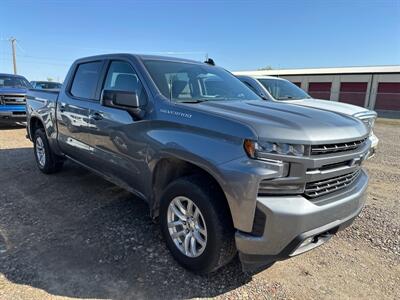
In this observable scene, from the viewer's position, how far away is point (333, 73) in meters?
34.8

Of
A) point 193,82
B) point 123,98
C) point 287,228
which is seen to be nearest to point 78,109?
point 123,98

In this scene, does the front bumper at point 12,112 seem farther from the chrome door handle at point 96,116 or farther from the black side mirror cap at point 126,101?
the black side mirror cap at point 126,101

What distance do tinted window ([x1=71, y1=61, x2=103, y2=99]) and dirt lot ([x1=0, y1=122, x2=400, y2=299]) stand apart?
58.2 inches

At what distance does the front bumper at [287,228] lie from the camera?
2.28 m

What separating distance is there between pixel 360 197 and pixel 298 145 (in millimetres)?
1020

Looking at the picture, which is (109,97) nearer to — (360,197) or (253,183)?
(253,183)

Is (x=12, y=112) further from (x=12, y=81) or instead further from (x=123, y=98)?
(x=123, y=98)

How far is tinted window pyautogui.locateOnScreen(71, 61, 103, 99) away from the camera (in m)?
4.20

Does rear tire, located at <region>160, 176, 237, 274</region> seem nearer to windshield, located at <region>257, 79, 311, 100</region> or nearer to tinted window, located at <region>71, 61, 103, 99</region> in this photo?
tinted window, located at <region>71, 61, 103, 99</region>

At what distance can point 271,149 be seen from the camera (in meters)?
2.31

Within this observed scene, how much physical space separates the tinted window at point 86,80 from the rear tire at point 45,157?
4.65 ft

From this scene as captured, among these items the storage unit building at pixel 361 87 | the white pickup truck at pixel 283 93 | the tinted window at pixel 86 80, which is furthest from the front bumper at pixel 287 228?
the storage unit building at pixel 361 87

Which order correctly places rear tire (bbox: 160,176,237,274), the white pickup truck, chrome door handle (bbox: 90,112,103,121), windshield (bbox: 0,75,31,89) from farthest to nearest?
windshield (bbox: 0,75,31,89)
the white pickup truck
chrome door handle (bbox: 90,112,103,121)
rear tire (bbox: 160,176,237,274)

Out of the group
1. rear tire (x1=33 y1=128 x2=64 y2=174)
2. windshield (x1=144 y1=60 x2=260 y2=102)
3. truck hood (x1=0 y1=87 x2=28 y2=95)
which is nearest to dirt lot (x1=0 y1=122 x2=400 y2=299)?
rear tire (x1=33 y1=128 x2=64 y2=174)
